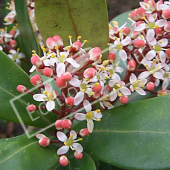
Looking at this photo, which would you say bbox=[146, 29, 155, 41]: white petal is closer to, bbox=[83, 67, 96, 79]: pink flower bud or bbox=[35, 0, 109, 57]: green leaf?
bbox=[35, 0, 109, 57]: green leaf

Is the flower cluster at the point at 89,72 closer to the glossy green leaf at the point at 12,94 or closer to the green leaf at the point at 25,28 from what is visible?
the glossy green leaf at the point at 12,94

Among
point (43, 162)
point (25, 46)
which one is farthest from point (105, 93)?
point (25, 46)

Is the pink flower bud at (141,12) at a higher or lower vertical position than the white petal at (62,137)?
higher

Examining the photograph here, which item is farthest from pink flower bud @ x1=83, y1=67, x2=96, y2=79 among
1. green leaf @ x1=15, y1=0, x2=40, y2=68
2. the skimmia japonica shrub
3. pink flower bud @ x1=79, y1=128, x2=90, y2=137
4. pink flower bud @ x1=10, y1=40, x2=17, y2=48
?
pink flower bud @ x1=10, y1=40, x2=17, y2=48

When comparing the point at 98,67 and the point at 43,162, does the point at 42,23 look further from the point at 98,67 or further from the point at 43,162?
the point at 43,162

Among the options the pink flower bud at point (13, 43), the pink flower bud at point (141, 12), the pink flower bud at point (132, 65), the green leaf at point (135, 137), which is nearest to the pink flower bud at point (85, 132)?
the green leaf at point (135, 137)
